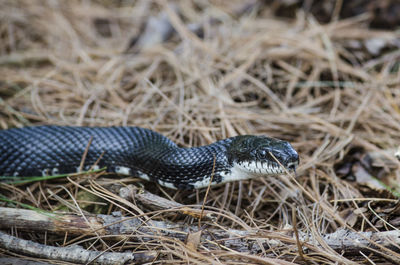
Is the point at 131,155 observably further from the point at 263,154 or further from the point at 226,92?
the point at 226,92

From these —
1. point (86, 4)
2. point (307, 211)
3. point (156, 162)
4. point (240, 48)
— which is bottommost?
point (307, 211)

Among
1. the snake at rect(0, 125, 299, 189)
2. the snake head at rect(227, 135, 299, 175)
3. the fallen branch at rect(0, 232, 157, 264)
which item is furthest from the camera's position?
the snake at rect(0, 125, 299, 189)

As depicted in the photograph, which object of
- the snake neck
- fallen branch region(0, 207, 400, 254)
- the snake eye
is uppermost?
the snake eye

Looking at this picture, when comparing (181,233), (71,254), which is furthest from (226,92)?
(71,254)

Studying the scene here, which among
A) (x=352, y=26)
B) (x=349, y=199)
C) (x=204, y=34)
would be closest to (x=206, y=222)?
(x=349, y=199)

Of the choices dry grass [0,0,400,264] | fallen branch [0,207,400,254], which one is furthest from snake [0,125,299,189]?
fallen branch [0,207,400,254]

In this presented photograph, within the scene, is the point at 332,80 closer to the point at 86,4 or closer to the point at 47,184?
the point at 47,184

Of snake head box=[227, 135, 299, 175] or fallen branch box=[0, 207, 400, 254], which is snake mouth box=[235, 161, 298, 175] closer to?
snake head box=[227, 135, 299, 175]

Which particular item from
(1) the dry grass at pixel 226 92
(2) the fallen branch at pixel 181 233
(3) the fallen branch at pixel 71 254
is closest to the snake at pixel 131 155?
(1) the dry grass at pixel 226 92
